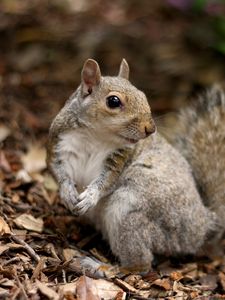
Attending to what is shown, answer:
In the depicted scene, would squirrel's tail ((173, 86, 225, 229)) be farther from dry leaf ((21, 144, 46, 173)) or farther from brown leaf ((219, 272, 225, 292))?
dry leaf ((21, 144, 46, 173))

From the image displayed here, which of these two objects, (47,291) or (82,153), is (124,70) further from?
(47,291)

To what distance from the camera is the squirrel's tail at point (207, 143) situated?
5266 millimetres

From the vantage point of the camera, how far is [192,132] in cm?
552

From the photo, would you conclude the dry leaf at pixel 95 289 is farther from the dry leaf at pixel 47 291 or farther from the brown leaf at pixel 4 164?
the brown leaf at pixel 4 164

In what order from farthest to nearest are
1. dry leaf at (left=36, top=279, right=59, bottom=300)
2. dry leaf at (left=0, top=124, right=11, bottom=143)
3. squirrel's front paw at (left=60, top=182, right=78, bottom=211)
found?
dry leaf at (left=0, top=124, right=11, bottom=143) → squirrel's front paw at (left=60, top=182, right=78, bottom=211) → dry leaf at (left=36, top=279, right=59, bottom=300)

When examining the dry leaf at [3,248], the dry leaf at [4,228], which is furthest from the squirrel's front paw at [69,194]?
the dry leaf at [3,248]

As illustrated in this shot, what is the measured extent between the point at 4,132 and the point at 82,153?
1.72 meters

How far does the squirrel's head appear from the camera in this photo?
4406 mm

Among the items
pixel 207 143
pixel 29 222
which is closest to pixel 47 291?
pixel 29 222

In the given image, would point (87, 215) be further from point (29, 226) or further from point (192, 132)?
point (192, 132)

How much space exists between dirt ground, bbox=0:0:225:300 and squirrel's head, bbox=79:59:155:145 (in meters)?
0.99

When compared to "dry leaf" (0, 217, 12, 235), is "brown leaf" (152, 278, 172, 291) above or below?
below

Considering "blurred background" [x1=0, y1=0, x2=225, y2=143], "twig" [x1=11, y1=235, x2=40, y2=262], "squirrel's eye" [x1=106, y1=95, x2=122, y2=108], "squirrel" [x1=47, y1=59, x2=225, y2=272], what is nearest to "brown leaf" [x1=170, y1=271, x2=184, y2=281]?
"squirrel" [x1=47, y1=59, x2=225, y2=272]

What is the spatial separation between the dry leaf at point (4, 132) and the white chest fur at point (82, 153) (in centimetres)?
153
